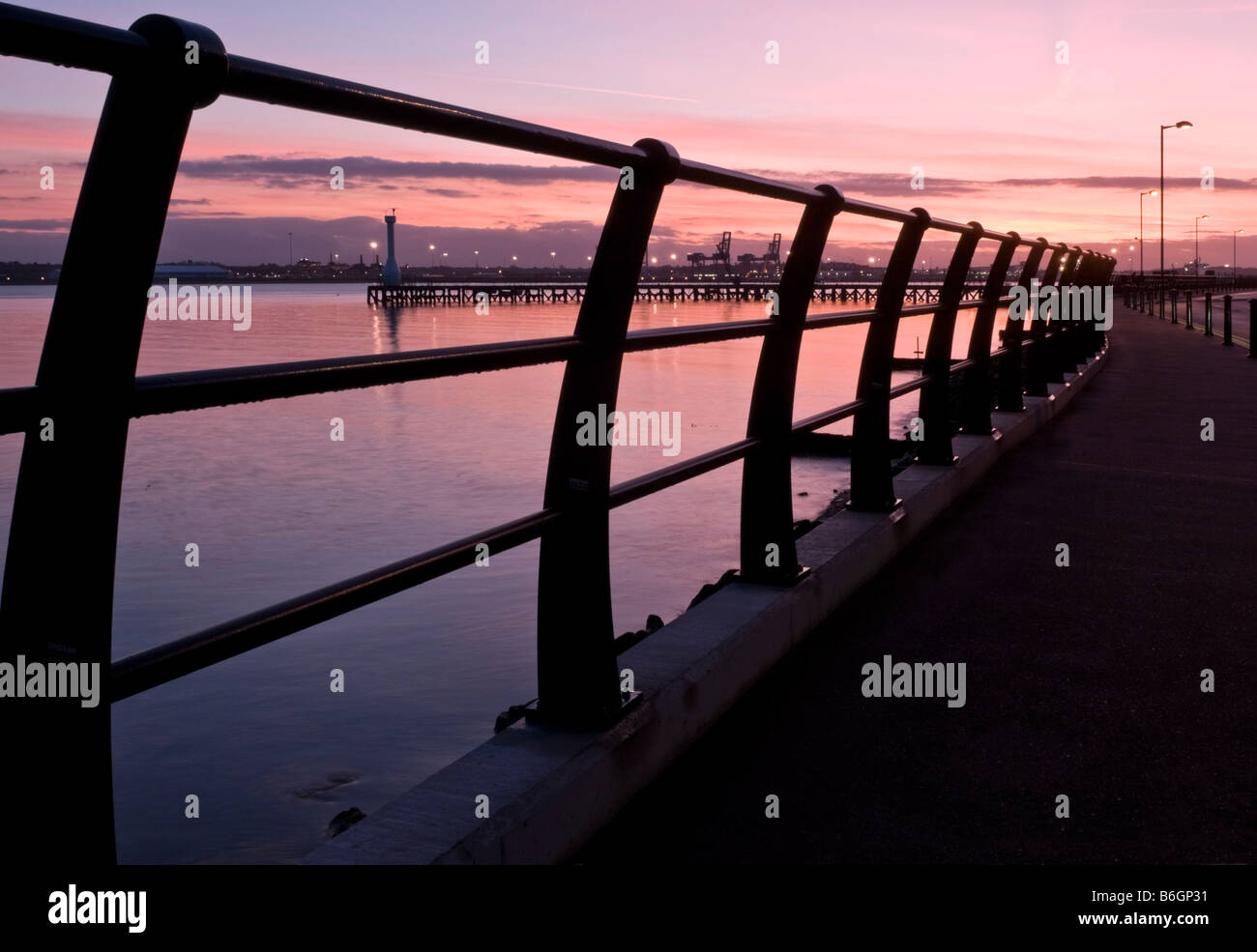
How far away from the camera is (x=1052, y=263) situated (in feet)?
40.3

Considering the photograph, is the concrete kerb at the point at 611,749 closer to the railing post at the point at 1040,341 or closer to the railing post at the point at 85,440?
the railing post at the point at 85,440

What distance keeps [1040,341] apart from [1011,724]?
9.76 metres

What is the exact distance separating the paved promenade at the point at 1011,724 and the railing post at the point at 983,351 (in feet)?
7.36

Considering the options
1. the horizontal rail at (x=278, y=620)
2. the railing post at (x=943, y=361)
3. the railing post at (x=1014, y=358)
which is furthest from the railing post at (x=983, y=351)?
the horizontal rail at (x=278, y=620)

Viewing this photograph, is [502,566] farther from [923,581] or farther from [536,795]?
[536,795]

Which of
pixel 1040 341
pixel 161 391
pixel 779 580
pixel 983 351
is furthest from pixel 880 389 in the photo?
pixel 1040 341

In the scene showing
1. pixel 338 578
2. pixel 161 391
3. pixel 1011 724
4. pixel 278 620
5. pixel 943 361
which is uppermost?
pixel 161 391

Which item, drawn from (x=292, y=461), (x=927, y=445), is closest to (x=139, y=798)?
(x=927, y=445)

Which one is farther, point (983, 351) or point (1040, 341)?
point (1040, 341)

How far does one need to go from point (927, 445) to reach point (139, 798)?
30.2 feet

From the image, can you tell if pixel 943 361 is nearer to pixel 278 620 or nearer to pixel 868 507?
pixel 868 507

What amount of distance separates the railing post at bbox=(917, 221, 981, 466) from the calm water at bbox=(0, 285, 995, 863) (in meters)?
6.56

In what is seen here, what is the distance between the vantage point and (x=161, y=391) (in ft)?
5.57

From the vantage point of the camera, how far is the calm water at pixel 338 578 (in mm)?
12680
